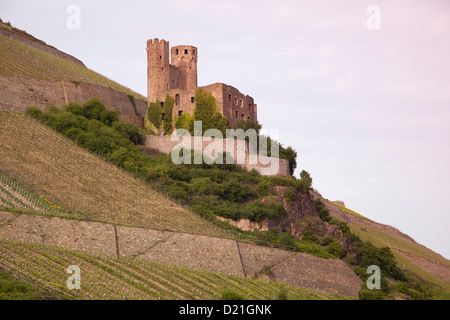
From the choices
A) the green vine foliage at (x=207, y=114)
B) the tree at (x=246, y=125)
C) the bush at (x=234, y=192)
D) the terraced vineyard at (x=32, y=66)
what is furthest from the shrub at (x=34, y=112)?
the bush at (x=234, y=192)

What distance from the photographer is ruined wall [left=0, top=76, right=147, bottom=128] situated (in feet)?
192

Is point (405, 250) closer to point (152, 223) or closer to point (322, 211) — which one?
point (322, 211)

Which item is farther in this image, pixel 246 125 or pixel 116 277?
pixel 246 125

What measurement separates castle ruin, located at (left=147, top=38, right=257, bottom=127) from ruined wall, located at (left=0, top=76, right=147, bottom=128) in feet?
11.7

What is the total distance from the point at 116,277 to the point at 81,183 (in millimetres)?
15046

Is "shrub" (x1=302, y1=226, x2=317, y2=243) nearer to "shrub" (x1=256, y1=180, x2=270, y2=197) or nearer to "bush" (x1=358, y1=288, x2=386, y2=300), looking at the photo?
"shrub" (x1=256, y1=180, x2=270, y2=197)

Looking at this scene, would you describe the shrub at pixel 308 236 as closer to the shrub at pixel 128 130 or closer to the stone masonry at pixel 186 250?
the stone masonry at pixel 186 250

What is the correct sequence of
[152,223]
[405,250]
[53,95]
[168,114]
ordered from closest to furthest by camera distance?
[152,223] < [168,114] < [405,250] < [53,95]

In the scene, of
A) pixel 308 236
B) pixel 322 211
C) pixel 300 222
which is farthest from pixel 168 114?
pixel 308 236

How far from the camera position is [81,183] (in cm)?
4562

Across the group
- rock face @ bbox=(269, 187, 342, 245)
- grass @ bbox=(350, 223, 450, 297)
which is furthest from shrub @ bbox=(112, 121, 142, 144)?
grass @ bbox=(350, 223, 450, 297)
